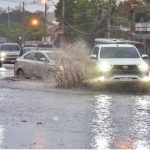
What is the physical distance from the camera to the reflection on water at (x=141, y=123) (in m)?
9.67

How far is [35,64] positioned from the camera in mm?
26109

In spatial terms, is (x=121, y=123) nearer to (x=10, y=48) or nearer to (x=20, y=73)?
(x=20, y=73)

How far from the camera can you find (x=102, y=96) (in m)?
18.2

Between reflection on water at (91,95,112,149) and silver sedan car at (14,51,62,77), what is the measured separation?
8288 millimetres

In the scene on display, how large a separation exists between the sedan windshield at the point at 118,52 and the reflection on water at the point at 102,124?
15.5 ft

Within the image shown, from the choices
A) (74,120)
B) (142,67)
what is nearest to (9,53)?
(142,67)

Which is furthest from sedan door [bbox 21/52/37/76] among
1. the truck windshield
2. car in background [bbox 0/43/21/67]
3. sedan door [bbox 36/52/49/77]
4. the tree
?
the tree

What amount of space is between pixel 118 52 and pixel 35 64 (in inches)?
211

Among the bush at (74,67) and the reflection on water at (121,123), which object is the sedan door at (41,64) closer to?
the bush at (74,67)

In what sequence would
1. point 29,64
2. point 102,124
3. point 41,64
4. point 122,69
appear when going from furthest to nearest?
point 29,64 < point 41,64 < point 122,69 < point 102,124

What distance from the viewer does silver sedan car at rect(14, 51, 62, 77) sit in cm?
2516

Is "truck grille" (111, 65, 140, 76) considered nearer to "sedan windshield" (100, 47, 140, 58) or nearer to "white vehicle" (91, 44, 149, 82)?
"white vehicle" (91, 44, 149, 82)

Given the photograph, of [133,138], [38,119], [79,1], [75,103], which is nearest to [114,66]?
[75,103]

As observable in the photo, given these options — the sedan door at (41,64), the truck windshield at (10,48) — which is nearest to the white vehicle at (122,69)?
the sedan door at (41,64)
